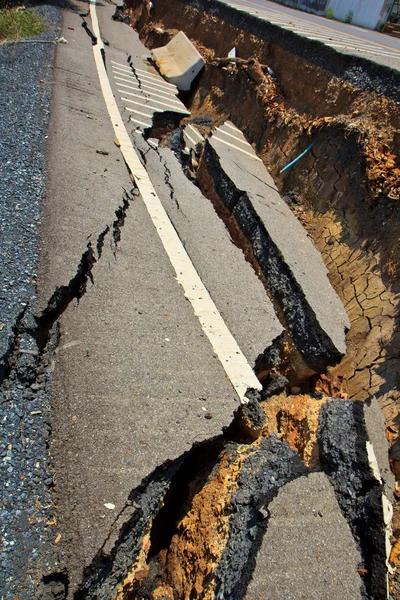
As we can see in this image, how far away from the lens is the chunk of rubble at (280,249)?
4.19 metres

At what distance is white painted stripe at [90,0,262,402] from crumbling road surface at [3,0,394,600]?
0.02 meters

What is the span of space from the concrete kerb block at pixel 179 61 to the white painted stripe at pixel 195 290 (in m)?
4.86

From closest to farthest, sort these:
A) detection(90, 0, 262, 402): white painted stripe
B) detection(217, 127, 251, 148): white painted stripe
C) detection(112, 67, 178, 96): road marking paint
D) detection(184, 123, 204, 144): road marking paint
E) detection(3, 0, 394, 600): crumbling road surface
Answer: detection(3, 0, 394, 600): crumbling road surface < detection(90, 0, 262, 402): white painted stripe < detection(217, 127, 251, 148): white painted stripe < detection(184, 123, 204, 144): road marking paint < detection(112, 67, 178, 96): road marking paint

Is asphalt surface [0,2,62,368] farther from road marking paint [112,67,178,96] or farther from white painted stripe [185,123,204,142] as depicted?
white painted stripe [185,123,204,142]

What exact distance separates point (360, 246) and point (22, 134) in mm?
4289

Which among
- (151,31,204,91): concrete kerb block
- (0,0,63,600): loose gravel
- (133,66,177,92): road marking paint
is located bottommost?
(0,0,63,600): loose gravel

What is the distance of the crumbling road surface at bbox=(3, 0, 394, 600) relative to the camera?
231 centimetres

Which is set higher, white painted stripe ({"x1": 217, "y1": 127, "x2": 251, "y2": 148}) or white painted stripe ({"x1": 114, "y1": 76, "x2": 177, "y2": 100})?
white painted stripe ({"x1": 217, "y1": 127, "x2": 251, "y2": 148})

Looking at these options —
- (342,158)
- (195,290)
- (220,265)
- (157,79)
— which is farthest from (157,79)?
(195,290)

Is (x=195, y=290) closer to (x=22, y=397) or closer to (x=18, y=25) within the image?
(x=22, y=397)

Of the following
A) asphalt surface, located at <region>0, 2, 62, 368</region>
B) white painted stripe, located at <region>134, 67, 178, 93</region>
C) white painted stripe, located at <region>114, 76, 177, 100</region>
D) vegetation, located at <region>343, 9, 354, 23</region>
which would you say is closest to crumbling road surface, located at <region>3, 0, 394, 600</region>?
asphalt surface, located at <region>0, 2, 62, 368</region>

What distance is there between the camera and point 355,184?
5.37 m

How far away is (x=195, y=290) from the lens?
395 cm

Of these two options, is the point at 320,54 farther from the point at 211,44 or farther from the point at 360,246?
the point at 211,44
